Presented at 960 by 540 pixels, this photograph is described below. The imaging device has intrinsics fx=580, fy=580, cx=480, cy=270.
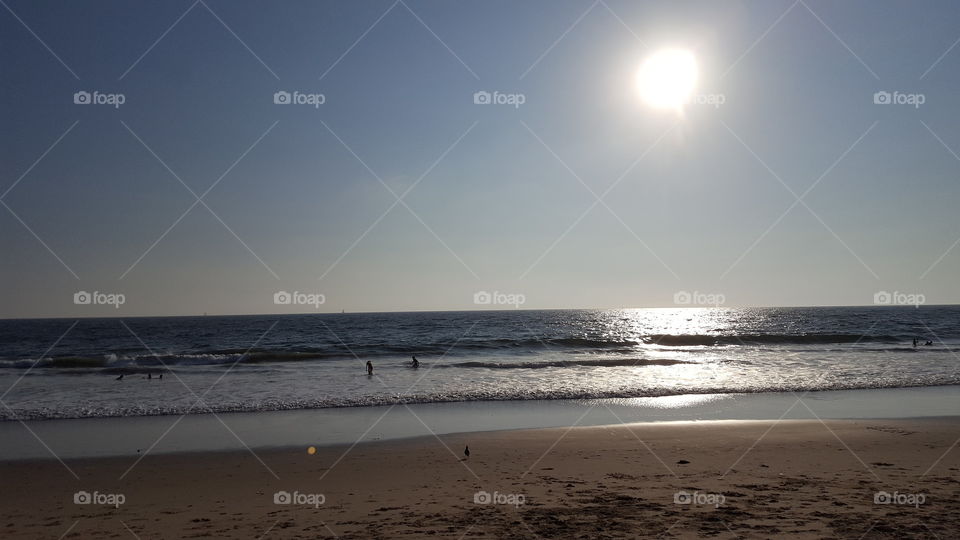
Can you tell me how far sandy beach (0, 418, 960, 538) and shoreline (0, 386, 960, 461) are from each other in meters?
1.18

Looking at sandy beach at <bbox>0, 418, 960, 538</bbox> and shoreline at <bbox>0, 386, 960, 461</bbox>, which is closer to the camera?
sandy beach at <bbox>0, 418, 960, 538</bbox>

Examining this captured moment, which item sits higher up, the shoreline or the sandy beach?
the shoreline

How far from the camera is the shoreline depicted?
1279cm

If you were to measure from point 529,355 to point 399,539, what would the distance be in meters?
32.7

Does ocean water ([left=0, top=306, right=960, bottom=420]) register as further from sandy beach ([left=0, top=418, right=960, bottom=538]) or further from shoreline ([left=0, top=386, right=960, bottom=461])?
sandy beach ([left=0, top=418, right=960, bottom=538])

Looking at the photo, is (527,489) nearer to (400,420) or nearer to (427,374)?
(400,420)

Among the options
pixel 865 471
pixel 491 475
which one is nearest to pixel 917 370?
pixel 865 471

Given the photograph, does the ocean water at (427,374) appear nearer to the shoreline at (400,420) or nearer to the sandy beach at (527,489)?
the shoreline at (400,420)

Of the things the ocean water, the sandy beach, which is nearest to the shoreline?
the sandy beach

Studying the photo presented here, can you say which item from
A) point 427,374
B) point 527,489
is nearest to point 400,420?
point 527,489

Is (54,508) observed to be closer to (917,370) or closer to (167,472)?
(167,472)

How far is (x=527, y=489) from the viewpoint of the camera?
8797 mm

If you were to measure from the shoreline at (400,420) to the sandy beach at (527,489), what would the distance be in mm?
1183

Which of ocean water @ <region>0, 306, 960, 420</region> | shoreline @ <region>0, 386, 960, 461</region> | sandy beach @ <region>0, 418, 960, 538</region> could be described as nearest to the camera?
sandy beach @ <region>0, 418, 960, 538</region>
